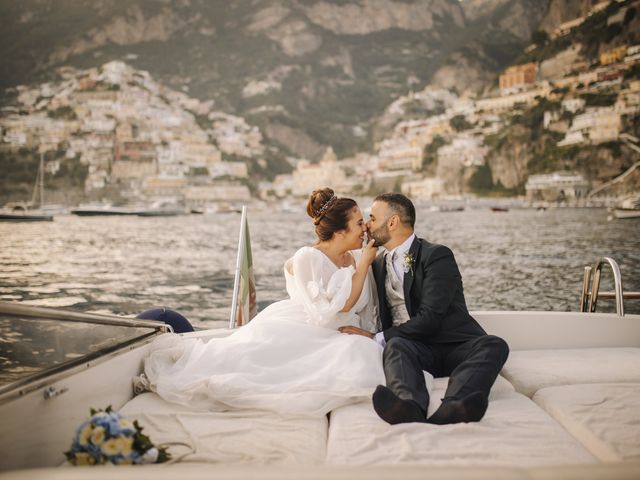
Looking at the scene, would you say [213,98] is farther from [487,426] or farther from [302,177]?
[487,426]

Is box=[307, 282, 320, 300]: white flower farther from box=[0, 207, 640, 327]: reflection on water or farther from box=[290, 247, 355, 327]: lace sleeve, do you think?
box=[0, 207, 640, 327]: reflection on water

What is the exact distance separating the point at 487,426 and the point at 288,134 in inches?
1234

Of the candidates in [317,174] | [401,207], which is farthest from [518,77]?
[401,207]

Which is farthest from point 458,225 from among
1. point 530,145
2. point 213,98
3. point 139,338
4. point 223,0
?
point 139,338

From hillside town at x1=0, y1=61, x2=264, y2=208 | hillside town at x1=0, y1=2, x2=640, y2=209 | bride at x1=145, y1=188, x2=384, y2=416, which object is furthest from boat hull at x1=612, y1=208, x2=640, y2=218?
bride at x1=145, y1=188, x2=384, y2=416

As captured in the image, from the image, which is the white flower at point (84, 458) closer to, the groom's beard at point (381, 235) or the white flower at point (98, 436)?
the white flower at point (98, 436)

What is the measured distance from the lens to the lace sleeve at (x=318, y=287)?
7.49ft

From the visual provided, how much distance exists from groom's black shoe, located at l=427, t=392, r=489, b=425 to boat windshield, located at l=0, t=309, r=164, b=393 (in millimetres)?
1080

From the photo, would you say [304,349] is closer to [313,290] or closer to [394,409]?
[313,290]

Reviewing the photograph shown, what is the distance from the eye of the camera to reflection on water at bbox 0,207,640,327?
17.8 metres

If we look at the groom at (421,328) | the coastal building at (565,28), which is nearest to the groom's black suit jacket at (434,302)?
the groom at (421,328)

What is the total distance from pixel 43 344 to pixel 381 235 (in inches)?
54.2

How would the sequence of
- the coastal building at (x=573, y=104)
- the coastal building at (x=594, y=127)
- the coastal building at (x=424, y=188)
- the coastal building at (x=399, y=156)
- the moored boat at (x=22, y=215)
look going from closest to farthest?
the coastal building at (x=594, y=127) < the coastal building at (x=573, y=104) < the moored boat at (x=22, y=215) < the coastal building at (x=424, y=188) < the coastal building at (x=399, y=156)

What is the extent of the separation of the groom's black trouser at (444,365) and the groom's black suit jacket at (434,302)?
5 centimetres
